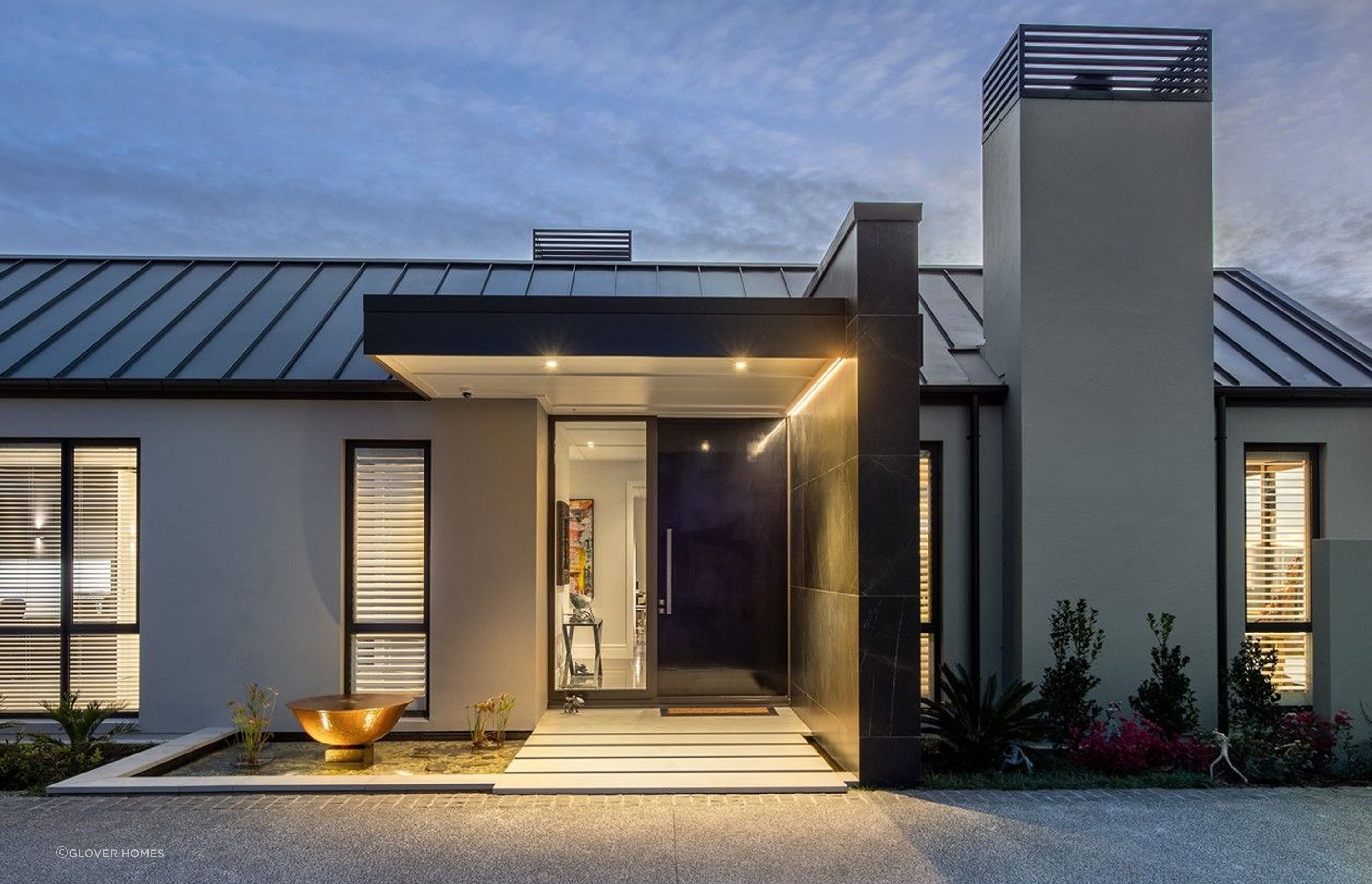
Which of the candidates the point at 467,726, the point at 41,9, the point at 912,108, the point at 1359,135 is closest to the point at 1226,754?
the point at 467,726

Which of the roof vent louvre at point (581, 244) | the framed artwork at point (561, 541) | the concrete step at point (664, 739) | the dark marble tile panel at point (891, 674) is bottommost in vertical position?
the concrete step at point (664, 739)

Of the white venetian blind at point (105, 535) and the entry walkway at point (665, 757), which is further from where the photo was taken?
the white venetian blind at point (105, 535)

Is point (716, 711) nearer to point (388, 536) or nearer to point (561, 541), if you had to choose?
point (561, 541)

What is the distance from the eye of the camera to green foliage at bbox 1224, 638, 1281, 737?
7305 mm

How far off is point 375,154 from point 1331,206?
12.9 metres

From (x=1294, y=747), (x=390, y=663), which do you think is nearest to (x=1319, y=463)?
(x=1294, y=747)

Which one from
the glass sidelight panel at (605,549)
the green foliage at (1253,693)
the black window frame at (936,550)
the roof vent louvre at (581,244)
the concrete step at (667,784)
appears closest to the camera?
the concrete step at (667,784)

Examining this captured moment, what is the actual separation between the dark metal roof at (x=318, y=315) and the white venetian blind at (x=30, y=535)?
73 centimetres

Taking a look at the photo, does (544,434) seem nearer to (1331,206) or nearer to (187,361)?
(187,361)

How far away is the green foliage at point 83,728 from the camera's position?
7148mm

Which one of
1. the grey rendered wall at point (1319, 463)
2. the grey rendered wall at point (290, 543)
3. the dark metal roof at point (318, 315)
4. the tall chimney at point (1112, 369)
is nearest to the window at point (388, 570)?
the grey rendered wall at point (290, 543)

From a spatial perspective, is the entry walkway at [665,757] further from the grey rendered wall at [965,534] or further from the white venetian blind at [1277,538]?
the white venetian blind at [1277,538]

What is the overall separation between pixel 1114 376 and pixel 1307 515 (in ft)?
7.49

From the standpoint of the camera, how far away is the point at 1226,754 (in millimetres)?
6859
